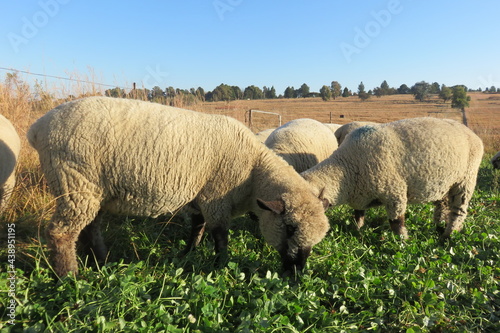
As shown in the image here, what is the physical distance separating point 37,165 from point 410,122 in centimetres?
626

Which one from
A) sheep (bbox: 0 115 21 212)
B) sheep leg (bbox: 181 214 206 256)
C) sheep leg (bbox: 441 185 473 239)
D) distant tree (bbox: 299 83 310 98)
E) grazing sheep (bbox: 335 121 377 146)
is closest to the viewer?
sheep (bbox: 0 115 21 212)

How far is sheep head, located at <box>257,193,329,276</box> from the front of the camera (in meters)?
3.03

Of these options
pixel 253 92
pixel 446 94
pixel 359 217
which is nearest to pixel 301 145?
pixel 359 217

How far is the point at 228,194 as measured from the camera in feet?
10.7

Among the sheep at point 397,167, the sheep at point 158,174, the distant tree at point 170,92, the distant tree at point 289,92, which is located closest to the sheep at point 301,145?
the sheep at point 397,167

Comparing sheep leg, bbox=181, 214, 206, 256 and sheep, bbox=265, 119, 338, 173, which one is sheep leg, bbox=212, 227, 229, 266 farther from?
sheep, bbox=265, 119, 338, 173

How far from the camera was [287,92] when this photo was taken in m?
98.5

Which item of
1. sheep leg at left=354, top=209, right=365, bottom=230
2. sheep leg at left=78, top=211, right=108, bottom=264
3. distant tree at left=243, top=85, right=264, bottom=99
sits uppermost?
distant tree at left=243, top=85, right=264, bottom=99

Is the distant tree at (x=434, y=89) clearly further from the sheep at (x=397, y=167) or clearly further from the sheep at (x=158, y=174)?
the sheep at (x=158, y=174)

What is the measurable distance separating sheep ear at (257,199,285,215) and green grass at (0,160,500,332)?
646 millimetres

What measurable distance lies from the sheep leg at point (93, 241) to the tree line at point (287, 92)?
4.95 meters

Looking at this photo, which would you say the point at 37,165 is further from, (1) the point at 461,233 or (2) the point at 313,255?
(1) the point at 461,233

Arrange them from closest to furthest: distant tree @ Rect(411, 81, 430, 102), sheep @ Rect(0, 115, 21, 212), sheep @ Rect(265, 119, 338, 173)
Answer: sheep @ Rect(0, 115, 21, 212), sheep @ Rect(265, 119, 338, 173), distant tree @ Rect(411, 81, 430, 102)

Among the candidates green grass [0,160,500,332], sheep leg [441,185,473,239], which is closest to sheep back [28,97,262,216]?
green grass [0,160,500,332]
